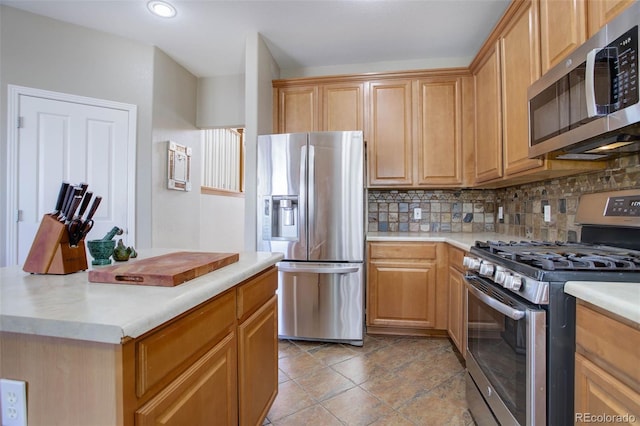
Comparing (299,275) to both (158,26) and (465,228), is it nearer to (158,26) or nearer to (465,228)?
(465,228)

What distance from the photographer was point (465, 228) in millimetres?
2910

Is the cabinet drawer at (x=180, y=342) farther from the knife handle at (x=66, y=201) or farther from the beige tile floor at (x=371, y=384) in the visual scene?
the beige tile floor at (x=371, y=384)

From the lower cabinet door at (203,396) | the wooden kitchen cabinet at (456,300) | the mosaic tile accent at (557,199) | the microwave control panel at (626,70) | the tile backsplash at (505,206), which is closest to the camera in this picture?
the lower cabinet door at (203,396)

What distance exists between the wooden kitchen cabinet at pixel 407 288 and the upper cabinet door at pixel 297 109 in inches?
53.7

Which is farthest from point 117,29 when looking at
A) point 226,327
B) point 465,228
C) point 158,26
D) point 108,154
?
point 465,228

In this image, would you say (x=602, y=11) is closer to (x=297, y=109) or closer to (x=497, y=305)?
(x=497, y=305)

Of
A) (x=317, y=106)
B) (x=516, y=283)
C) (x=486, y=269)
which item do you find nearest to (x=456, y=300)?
(x=486, y=269)

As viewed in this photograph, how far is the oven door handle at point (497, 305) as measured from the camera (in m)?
1.04

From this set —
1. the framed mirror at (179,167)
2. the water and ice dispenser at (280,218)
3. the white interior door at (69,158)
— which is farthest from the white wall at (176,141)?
the water and ice dispenser at (280,218)

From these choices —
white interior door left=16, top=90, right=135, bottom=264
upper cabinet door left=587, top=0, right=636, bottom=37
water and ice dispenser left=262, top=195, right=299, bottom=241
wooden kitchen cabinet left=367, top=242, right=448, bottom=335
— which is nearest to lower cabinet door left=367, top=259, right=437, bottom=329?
wooden kitchen cabinet left=367, top=242, right=448, bottom=335

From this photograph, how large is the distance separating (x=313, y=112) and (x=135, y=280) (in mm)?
2412

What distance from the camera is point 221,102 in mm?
3434

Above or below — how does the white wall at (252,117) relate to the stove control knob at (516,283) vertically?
above

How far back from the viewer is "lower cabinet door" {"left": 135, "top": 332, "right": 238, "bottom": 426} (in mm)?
689
